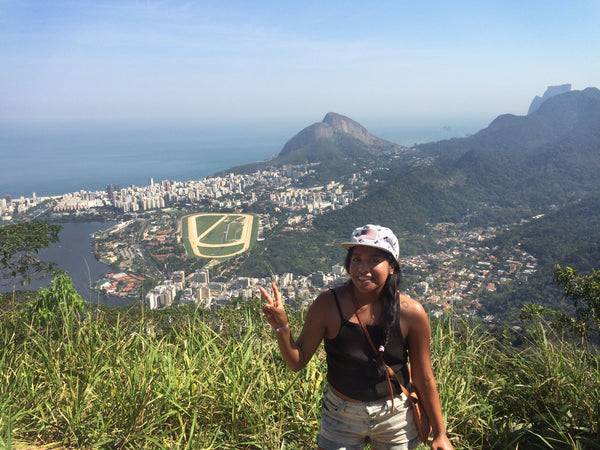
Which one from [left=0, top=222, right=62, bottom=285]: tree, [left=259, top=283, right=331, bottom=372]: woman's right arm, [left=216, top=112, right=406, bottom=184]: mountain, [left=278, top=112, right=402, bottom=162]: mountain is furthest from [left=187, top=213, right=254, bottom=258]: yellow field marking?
[left=278, top=112, right=402, bottom=162]: mountain

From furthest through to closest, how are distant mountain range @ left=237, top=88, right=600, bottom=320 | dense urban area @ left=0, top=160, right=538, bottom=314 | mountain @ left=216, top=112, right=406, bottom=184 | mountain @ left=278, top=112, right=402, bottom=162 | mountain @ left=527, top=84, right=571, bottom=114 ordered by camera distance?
mountain @ left=527, top=84, right=571, bottom=114
mountain @ left=278, top=112, right=402, bottom=162
mountain @ left=216, top=112, right=406, bottom=184
distant mountain range @ left=237, top=88, right=600, bottom=320
dense urban area @ left=0, top=160, right=538, bottom=314

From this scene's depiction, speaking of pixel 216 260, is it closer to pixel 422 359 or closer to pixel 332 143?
pixel 422 359

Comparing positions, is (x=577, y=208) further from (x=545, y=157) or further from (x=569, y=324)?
(x=569, y=324)

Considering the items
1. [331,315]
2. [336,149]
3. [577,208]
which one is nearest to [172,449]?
[331,315]

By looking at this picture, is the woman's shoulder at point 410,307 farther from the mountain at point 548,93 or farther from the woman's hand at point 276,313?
the mountain at point 548,93

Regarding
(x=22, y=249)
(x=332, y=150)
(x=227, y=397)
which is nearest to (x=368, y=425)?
(x=227, y=397)

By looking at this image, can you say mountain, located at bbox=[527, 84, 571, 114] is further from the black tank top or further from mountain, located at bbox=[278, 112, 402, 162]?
the black tank top
